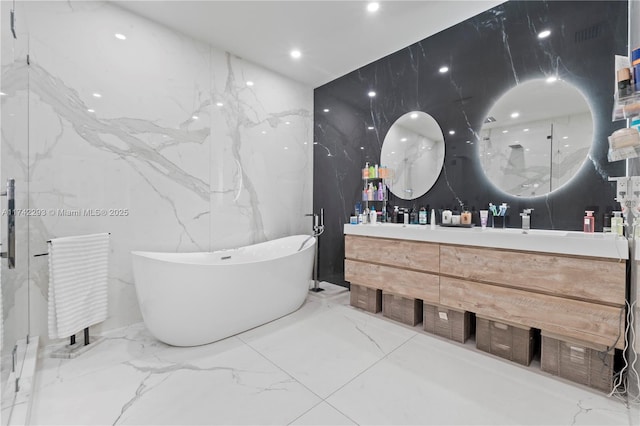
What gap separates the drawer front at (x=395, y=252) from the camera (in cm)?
219

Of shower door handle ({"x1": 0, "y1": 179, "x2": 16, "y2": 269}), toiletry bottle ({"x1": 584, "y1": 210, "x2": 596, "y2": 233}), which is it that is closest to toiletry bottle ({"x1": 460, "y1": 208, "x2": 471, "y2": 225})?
toiletry bottle ({"x1": 584, "y1": 210, "x2": 596, "y2": 233})

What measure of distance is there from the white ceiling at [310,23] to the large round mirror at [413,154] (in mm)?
782

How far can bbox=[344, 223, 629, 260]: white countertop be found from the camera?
148cm

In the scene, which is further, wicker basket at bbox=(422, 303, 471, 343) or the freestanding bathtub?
wicker basket at bbox=(422, 303, 471, 343)

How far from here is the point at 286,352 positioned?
1.97m

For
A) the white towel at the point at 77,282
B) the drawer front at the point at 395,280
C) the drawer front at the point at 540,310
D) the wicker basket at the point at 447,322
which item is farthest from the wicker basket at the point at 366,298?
the white towel at the point at 77,282

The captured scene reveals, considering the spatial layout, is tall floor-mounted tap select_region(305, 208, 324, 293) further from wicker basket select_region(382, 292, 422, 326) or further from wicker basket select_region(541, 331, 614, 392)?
wicker basket select_region(541, 331, 614, 392)

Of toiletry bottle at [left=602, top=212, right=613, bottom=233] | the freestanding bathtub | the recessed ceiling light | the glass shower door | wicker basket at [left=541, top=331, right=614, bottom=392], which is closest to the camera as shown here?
the glass shower door

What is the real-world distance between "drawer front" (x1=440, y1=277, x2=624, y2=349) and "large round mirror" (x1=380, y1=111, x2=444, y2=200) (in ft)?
3.46

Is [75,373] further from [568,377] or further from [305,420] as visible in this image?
[568,377]

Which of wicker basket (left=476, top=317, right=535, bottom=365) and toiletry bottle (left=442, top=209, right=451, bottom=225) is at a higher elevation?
toiletry bottle (left=442, top=209, right=451, bottom=225)

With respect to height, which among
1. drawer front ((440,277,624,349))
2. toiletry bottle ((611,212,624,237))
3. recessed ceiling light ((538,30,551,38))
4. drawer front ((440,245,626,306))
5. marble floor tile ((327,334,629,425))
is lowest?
marble floor tile ((327,334,629,425))

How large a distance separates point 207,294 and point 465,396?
1740 mm

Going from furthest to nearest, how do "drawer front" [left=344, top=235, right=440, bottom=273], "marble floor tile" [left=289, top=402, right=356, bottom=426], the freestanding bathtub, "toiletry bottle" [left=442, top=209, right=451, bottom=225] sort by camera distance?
"toiletry bottle" [left=442, top=209, right=451, bottom=225], "drawer front" [left=344, top=235, right=440, bottom=273], the freestanding bathtub, "marble floor tile" [left=289, top=402, right=356, bottom=426]
